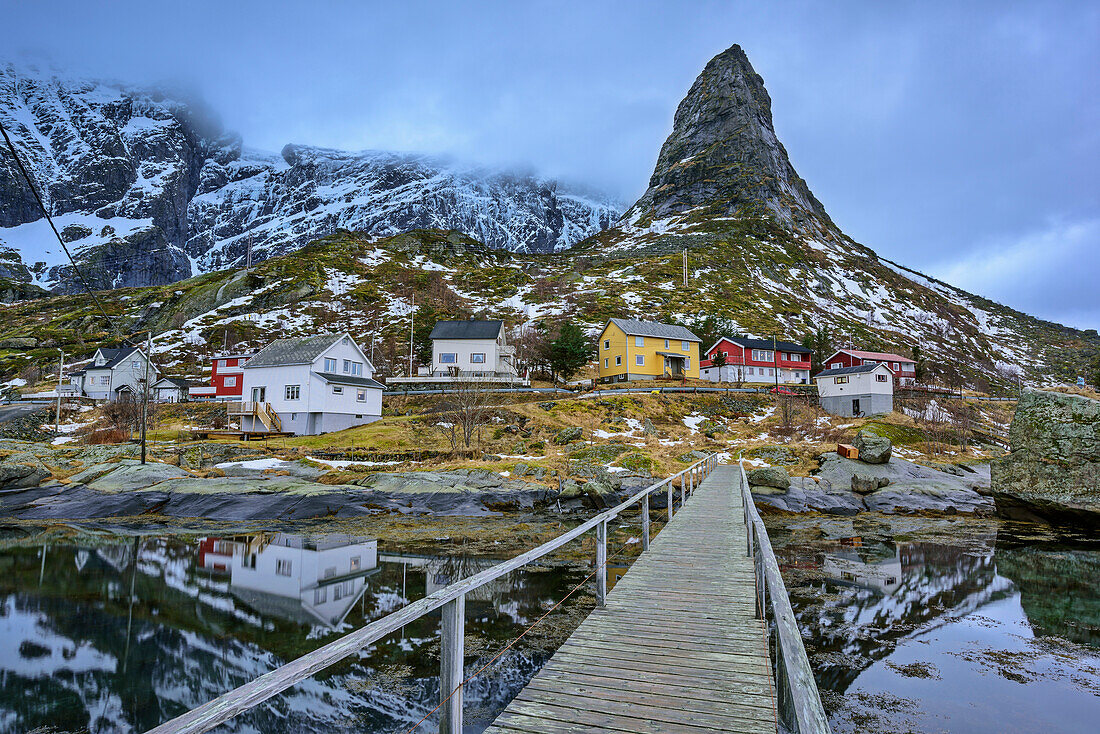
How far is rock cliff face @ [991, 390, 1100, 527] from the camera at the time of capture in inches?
988

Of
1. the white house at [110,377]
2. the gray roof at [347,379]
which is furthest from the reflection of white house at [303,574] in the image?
the white house at [110,377]

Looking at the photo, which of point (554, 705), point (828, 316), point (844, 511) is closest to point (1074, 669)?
point (554, 705)

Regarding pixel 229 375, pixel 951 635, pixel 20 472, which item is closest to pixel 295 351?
pixel 20 472

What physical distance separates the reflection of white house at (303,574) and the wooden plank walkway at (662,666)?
9.28 m

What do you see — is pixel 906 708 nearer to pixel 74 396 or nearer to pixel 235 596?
pixel 235 596

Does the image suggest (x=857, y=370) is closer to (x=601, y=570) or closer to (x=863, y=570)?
(x=863, y=570)

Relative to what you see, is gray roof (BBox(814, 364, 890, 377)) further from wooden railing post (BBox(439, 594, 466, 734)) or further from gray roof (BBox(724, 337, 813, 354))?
wooden railing post (BBox(439, 594, 466, 734))

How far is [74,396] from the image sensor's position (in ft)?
234

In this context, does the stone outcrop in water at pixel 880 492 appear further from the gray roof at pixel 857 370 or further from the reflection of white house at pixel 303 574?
the gray roof at pixel 857 370

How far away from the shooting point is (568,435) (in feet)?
139

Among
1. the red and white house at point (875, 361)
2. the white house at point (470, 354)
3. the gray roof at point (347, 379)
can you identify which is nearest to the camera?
the gray roof at point (347, 379)

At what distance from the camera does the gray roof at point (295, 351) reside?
1917 inches

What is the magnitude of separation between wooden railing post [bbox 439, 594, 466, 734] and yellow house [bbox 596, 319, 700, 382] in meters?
63.0

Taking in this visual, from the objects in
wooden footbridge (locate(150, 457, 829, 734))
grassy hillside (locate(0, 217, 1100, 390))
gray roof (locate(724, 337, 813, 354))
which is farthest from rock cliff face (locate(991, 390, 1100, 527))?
grassy hillside (locate(0, 217, 1100, 390))
